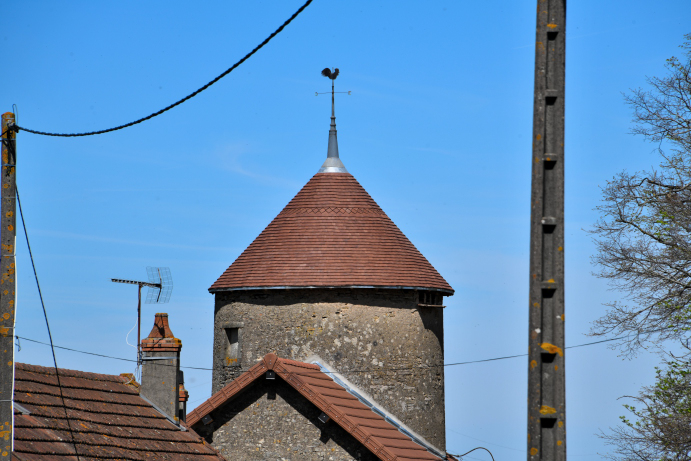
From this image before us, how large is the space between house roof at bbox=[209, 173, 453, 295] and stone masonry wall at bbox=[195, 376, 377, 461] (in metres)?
3.36

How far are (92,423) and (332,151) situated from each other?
447 inches

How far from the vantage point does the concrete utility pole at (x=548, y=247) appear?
288 inches

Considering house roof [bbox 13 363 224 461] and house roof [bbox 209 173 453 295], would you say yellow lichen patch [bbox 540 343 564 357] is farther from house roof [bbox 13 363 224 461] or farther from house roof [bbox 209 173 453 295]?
house roof [bbox 209 173 453 295]

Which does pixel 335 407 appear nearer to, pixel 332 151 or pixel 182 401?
pixel 182 401

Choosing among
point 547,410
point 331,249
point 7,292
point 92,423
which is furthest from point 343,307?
point 547,410

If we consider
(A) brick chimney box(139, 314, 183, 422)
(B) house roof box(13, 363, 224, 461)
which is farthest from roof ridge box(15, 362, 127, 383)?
(A) brick chimney box(139, 314, 183, 422)

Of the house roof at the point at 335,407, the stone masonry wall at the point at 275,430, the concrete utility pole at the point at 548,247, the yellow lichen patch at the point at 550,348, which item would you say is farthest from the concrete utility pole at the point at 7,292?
the stone masonry wall at the point at 275,430

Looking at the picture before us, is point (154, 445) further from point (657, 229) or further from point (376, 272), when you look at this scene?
point (657, 229)

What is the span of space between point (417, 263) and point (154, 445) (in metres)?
9.52

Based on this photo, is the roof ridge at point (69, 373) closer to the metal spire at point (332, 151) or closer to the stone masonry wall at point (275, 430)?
the stone masonry wall at point (275, 430)

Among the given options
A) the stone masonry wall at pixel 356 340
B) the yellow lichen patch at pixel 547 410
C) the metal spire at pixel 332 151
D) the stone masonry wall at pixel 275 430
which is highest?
the metal spire at pixel 332 151

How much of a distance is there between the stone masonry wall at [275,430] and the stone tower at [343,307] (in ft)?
8.63

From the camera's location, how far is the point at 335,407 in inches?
678

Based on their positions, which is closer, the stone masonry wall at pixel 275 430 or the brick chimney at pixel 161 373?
the brick chimney at pixel 161 373
